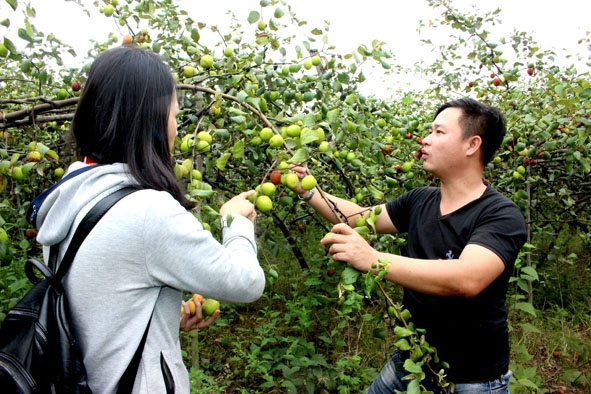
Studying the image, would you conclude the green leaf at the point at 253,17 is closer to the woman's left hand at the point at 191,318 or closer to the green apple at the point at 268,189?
the green apple at the point at 268,189

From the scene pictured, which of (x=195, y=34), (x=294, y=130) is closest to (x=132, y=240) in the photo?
(x=294, y=130)

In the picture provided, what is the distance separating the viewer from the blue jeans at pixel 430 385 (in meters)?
1.76

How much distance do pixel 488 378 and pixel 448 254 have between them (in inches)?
18.5

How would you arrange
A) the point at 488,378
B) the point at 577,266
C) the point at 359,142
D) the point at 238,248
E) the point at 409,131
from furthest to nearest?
the point at 577,266
the point at 409,131
the point at 359,142
the point at 488,378
the point at 238,248

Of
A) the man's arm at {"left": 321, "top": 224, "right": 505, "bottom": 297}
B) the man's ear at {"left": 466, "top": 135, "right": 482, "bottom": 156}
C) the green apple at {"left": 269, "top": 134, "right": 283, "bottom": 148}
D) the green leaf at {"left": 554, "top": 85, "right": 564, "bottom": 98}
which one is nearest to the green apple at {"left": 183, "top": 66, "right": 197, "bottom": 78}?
the green apple at {"left": 269, "top": 134, "right": 283, "bottom": 148}

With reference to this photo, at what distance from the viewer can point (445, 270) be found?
5.18ft

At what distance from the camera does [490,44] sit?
11.1 ft

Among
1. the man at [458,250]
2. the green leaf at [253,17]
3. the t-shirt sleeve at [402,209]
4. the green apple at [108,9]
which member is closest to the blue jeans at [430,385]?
the man at [458,250]

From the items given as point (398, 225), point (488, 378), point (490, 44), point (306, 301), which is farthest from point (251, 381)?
point (490, 44)

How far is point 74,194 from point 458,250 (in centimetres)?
134

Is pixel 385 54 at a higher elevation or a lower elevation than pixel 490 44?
lower

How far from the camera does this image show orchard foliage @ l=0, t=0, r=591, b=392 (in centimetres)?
162

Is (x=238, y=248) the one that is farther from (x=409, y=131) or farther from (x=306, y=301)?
(x=306, y=301)

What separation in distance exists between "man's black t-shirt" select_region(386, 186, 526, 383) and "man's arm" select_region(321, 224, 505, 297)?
0.31ft
